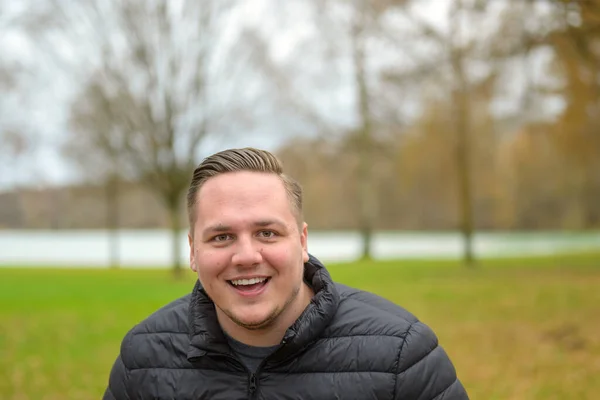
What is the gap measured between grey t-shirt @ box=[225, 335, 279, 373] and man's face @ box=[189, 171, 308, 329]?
0.38 ft

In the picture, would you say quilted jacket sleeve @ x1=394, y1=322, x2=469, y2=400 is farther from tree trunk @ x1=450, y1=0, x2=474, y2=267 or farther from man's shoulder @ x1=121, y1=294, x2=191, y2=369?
tree trunk @ x1=450, y1=0, x2=474, y2=267

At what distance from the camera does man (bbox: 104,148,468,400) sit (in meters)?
2.22

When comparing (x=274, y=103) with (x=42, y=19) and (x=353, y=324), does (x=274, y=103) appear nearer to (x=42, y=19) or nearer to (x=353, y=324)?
(x=42, y=19)

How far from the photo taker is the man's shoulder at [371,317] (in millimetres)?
2287

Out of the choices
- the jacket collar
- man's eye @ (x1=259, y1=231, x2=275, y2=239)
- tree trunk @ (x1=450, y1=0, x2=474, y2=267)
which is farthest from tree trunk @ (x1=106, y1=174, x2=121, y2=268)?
man's eye @ (x1=259, y1=231, x2=275, y2=239)

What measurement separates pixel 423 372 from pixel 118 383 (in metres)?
1.16

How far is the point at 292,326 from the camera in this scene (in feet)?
7.33

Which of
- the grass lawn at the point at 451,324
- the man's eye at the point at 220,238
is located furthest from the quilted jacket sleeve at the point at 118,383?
the grass lawn at the point at 451,324

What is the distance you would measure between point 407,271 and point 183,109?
8.74 metres

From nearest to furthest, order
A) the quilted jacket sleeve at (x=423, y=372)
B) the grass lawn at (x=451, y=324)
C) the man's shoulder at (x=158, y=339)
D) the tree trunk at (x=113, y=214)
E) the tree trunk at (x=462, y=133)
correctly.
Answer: the quilted jacket sleeve at (x=423, y=372) < the man's shoulder at (x=158, y=339) < the grass lawn at (x=451, y=324) < the tree trunk at (x=462, y=133) < the tree trunk at (x=113, y=214)

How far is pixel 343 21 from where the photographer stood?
2619 centimetres

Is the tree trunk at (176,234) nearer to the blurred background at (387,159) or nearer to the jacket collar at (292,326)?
the blurred background at (387,159)

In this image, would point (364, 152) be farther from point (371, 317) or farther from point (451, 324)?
point (371, 317)

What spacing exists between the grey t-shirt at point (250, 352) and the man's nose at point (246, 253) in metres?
0.34
